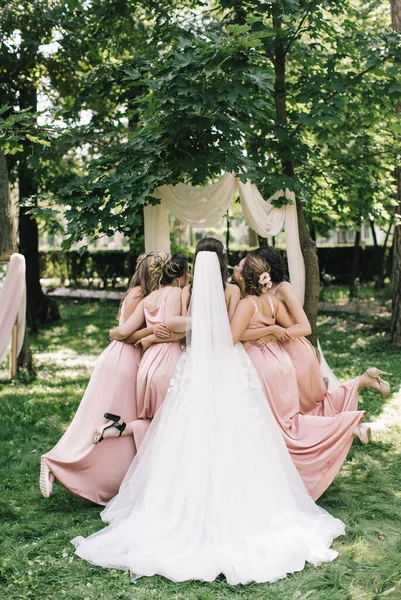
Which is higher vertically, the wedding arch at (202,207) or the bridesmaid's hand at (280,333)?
the wedding arch at (202,207)

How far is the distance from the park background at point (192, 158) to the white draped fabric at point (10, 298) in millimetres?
630

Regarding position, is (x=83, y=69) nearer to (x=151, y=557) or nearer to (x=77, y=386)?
(x=77, y=386)

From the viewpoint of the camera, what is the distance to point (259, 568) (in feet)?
11.9

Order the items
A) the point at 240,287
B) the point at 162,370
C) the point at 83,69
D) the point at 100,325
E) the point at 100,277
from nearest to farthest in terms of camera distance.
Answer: the point at 162,370, the point at 240,287, the point at 83,69, the point at 100,325, the point at 100,277

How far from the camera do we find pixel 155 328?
4988mm

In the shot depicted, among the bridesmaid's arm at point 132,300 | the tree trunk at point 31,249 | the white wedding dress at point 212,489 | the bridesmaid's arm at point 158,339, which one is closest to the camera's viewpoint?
the white wedding dress at point 212,489

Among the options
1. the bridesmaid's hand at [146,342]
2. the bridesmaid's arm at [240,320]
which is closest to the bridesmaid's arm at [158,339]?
the bridesmaid's hand at [146,342]

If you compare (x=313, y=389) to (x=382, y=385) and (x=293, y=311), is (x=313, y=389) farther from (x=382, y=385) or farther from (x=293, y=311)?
(x=293, y=311)

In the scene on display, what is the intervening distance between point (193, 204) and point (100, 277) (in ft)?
43.2

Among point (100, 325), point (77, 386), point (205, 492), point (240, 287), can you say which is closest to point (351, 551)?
point (205, 492)

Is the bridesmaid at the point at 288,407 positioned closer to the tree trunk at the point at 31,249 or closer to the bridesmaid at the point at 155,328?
the bridesmaid at the point at 155,328

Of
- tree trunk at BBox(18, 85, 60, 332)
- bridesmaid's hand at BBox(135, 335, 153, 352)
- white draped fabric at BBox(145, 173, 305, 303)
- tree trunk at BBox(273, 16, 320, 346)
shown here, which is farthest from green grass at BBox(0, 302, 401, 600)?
tree trunk at BBox(18, 85, 60, 332)

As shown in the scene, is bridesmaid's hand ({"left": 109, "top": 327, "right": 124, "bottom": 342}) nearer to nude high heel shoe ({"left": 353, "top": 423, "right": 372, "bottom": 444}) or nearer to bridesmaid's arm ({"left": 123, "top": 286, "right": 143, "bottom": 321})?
bridesmaid's arm ({"left": 123, "top": 286, "right": 143, "bottom": 321})

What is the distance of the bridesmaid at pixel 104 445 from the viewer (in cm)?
477
